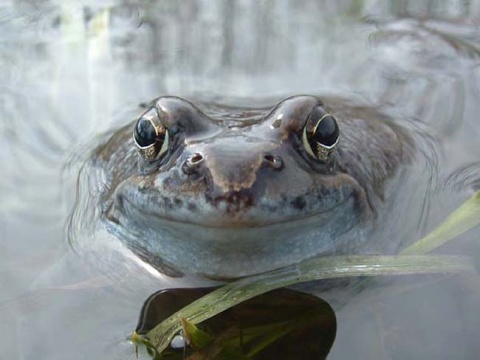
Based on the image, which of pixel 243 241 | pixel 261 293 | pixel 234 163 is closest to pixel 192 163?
pixel 234 163

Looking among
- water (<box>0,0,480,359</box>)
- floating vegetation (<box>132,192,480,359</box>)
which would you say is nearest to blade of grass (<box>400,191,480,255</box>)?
floating vegetation (<box>132,192,480,359</box>)

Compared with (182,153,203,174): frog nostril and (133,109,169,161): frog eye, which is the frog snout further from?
(133,109,169,161): frog eye

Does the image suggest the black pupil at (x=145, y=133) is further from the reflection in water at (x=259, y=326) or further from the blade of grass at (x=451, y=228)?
the blade of grass at (x=451, y=228)

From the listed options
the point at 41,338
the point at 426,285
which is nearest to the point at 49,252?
the point at 41,338

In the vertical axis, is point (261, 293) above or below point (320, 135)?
below

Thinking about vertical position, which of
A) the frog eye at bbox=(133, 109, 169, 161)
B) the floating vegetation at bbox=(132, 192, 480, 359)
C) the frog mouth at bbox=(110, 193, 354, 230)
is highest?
the frog eye at bbox=(133, 109, 169, 161)

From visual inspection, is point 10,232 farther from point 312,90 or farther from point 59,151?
point 312,90

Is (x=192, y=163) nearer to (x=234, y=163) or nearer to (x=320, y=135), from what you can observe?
(x=234, y=163)
